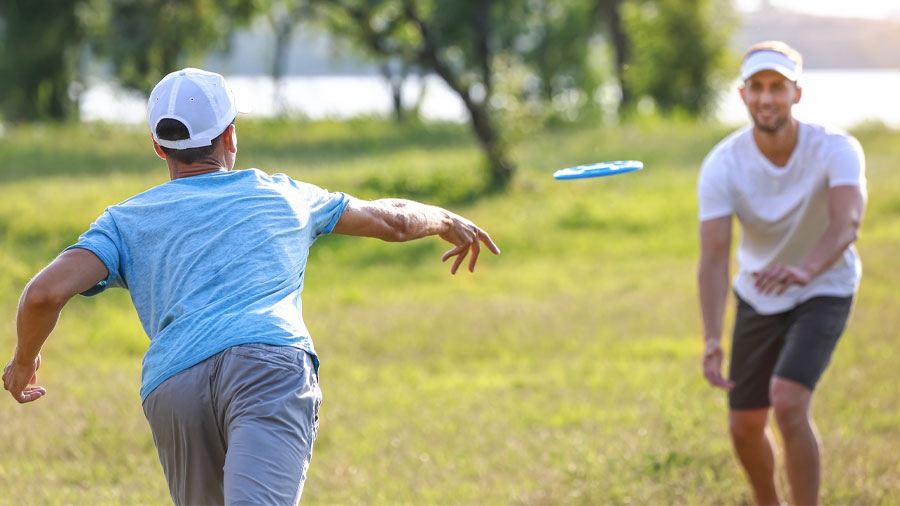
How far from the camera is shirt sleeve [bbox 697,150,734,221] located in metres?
5.66

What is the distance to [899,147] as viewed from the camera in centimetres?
2280

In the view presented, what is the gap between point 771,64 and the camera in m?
5.41

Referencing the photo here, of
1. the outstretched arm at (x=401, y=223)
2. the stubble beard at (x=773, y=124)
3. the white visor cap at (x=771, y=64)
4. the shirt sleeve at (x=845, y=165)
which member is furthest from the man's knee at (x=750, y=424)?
the outstretched arm at (x=401, y=223)

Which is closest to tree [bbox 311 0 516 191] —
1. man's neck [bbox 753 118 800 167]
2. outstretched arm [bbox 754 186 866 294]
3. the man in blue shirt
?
man's neck [bbox 753 118 800 167]

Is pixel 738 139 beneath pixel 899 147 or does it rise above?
above

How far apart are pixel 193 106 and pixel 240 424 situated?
3.21 ft

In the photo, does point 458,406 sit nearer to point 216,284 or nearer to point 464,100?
point 216,284

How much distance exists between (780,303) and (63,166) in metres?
16.7

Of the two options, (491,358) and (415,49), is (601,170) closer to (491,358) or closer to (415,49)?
(491,358)

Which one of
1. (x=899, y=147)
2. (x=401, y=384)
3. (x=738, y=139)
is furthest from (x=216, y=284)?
(x=899, y=147)

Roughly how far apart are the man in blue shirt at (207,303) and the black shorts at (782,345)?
2.56 meters

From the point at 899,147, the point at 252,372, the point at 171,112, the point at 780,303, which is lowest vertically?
the point at 899,147

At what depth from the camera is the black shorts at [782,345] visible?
213 inches

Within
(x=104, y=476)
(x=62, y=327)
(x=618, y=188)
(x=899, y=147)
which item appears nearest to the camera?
(x=104, y=476)
